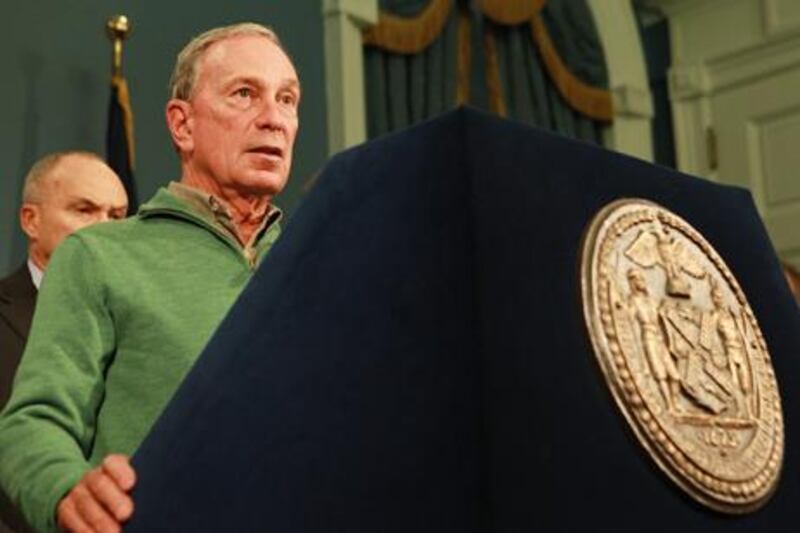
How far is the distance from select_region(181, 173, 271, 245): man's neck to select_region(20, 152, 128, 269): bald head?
1393mm

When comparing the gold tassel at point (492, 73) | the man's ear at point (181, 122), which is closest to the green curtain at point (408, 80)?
the gold tassel at point (492, 73)

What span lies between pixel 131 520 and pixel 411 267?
22 centimetres

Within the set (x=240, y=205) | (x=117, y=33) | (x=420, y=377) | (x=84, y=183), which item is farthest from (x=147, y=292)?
(x=117, y=33)

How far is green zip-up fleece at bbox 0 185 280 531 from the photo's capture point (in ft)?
2.73

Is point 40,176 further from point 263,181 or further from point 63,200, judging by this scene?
point 263,181

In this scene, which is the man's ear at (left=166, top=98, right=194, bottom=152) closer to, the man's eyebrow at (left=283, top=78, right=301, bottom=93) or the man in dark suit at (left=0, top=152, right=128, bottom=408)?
the man's eyebrow at (left=283, top=78, right=301, bottom=93)

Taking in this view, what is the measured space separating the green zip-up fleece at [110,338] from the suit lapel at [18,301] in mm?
1145

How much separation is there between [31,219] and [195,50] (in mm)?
1509

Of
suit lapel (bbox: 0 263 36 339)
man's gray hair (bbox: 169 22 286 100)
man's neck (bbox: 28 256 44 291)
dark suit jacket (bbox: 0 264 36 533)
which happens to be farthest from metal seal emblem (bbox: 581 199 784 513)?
man's neck (bbox: 28 256 44 291)

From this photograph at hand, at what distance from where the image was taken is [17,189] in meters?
3.01

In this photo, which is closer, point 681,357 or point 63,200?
point 681,357

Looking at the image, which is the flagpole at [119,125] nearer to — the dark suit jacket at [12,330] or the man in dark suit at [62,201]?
the man in dark suit at [62,201]

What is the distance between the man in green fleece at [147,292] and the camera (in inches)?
31.4

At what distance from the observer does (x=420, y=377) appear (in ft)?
2.14
